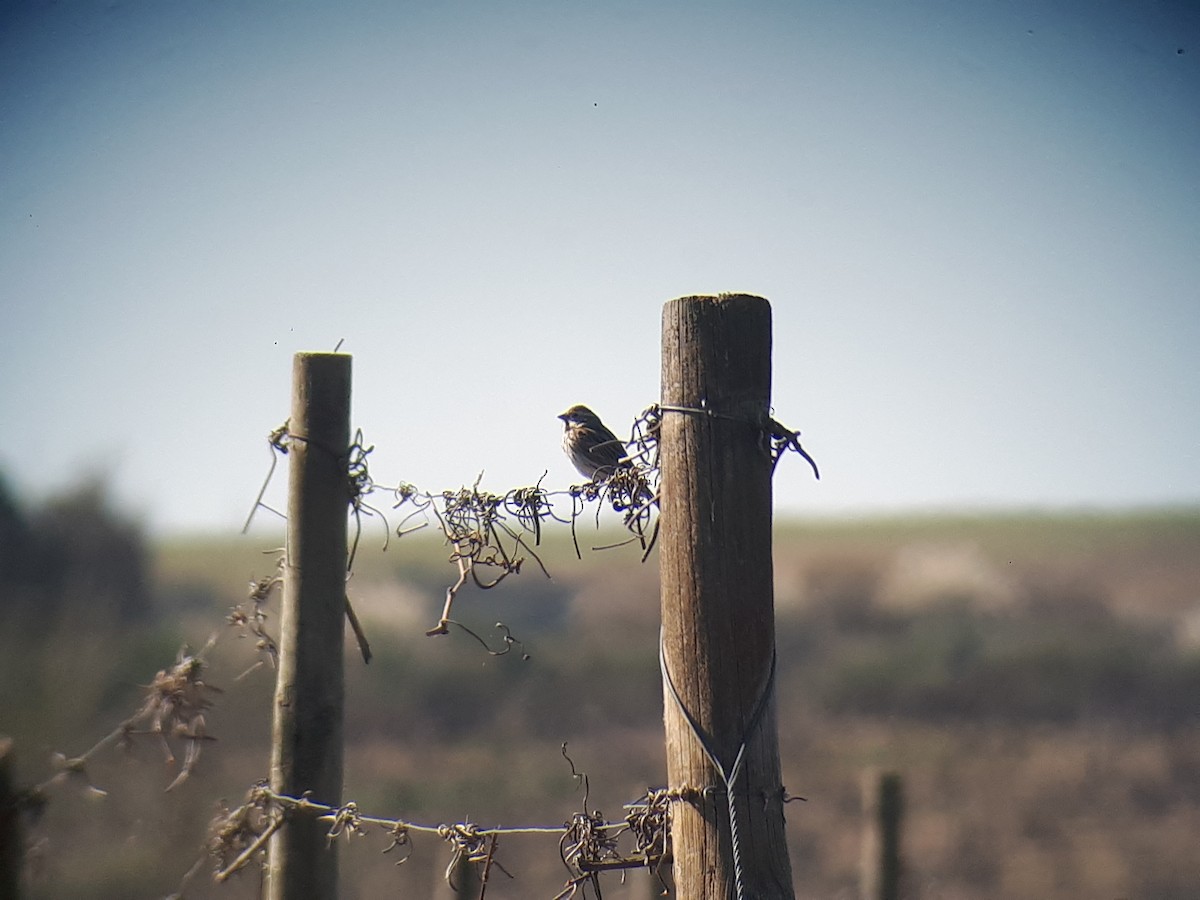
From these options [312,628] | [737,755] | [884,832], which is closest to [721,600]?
[737,755]

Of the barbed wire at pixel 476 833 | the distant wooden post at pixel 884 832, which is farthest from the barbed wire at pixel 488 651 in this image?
the distant wooden post at pixel 884 832

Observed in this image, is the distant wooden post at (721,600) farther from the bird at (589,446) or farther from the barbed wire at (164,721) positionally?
the barbed wire at (164,721)

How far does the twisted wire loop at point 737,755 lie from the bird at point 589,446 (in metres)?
0.61

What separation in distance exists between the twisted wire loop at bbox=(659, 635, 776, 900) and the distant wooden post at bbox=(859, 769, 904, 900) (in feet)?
9.93

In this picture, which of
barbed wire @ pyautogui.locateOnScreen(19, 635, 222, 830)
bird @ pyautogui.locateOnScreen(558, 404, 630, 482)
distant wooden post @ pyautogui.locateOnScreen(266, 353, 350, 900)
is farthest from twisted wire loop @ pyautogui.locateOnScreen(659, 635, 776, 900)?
barbed wire @ pyautogui.locateOnScreen(19, 635, 222, 830)

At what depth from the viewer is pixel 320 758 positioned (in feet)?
9.62

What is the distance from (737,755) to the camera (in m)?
2.02

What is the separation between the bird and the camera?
265 centimetres

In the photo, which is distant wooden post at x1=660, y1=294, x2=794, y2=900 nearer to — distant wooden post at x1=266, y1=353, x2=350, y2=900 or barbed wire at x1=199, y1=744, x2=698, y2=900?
barbed wire at x1=199, y1=744, x2=698, y2=900

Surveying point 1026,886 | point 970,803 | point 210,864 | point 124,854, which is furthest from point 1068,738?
point 210,864

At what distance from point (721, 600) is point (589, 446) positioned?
145 centimetres

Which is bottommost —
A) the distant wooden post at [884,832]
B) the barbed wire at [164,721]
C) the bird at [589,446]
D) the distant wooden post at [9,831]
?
the distant wooden post at [884,832]

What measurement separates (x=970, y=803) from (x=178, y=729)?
10709 mm

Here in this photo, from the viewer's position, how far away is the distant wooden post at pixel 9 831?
10.3 feet
